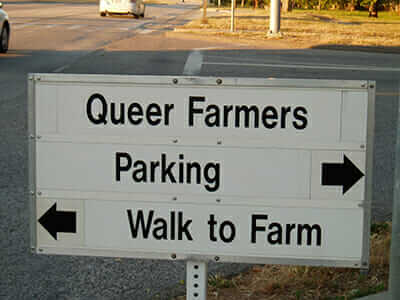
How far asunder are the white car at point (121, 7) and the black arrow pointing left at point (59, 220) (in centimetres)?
3728

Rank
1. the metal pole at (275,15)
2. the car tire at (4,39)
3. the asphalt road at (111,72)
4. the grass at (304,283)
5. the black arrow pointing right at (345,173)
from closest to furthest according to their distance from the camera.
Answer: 1. the black arrow pointing right at (345,173)
2. the grass at (304,283)
3. the asphalt road at (111,72)
4. the car tire at (4,39)
5. the metal pole at (275,15)

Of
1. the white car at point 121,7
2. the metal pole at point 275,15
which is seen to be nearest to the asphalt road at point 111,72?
the metal pole at point 275,15

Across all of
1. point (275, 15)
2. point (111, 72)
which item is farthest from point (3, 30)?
point (275, 15)

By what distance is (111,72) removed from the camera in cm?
1530

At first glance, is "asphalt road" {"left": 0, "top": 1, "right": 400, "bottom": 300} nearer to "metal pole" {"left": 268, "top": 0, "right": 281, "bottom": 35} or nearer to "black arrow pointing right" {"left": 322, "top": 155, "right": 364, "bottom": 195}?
"black arrow pointing right" {"left": 322, "top": 155, "right": 364, "bottom": 195}

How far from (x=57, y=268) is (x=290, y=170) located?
2.36 metres

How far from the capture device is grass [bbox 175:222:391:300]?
13.4 ft

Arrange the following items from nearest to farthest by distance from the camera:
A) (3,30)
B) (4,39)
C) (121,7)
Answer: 1. (3,30)
2. (4,39)
3. (121,7)

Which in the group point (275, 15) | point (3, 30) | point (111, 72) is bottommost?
point (111, 72)

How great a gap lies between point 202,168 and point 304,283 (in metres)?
1.62

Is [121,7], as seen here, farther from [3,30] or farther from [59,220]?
[59,220]

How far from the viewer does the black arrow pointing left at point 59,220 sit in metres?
2.94

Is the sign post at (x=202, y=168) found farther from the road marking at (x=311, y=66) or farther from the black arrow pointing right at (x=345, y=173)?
the road marking at (x=311, y=66)

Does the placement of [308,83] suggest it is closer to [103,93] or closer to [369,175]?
[369,175]
